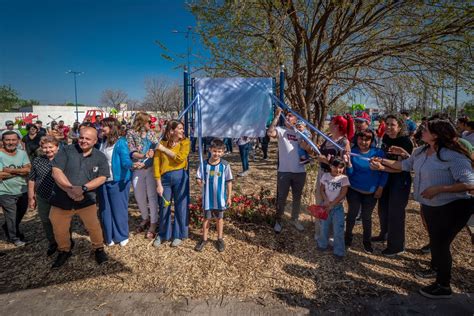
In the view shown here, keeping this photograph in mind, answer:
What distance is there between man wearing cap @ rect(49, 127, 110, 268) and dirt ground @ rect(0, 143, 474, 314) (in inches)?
15.1

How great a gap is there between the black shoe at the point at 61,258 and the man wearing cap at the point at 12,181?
108 cm

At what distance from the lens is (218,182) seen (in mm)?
3918

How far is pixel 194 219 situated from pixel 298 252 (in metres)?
1.83

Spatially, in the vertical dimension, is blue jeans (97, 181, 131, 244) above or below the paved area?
above

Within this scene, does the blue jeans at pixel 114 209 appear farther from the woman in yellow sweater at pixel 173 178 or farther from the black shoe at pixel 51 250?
the black shoe at pixel 51 250

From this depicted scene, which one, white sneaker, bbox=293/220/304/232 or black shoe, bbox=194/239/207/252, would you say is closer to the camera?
black shoe, bbox=194/239/207/252

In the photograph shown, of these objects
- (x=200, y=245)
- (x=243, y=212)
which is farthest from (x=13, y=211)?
(x=243, y=212)

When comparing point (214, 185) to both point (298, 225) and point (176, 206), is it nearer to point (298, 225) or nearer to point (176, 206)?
point (176, 206)

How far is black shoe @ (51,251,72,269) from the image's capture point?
362 centimetres

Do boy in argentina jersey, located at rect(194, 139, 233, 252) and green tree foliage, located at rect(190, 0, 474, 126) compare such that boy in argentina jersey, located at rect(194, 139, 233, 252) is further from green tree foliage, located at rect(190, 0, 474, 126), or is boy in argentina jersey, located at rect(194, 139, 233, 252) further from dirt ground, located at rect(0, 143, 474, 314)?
green tree foliage, located at rect(190, 0, 474, 126)

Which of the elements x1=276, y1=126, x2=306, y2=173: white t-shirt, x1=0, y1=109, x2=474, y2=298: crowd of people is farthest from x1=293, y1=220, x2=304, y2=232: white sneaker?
x1=276, y1=126, x2=306, y2=173: white t-shirt

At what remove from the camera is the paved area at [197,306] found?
279cm

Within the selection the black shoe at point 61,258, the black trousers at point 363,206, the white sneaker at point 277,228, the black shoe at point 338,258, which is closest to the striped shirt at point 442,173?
the black trousers at point 363,206

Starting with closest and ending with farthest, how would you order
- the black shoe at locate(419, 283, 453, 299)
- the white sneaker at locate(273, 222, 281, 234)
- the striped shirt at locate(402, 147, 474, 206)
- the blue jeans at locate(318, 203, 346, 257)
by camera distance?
the striped shirt at locate(402, 147, 474, 206)
the black shoe at locate(419, 283, 453, 299)
the blue jeans at locate(318, 203, 346, 257)
the white sneaker at locate(273, 222, 281, 234)
